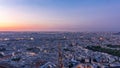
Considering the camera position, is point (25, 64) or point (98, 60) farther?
point (98, 60)

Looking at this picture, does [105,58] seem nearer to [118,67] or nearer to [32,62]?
[118,67]

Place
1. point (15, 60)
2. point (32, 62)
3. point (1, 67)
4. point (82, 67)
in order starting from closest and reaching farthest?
point (82, 67), point (1, 67), point (32, 62), point (15, 60)

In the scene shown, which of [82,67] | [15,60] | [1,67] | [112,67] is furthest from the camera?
[15,60]

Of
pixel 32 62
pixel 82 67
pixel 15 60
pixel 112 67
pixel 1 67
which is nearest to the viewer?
pixel 82 67

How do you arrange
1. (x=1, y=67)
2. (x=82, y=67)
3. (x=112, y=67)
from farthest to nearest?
(x=112, y=67)
(x=1, y=67)
(x=82, y=67)

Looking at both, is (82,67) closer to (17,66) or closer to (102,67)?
(102,67)

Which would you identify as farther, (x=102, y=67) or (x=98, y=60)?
(x=98, y=60)

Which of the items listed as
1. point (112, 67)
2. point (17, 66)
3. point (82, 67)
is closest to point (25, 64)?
point (17, 66)

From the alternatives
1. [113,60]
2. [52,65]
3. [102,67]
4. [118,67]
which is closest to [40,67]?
[52,65]
